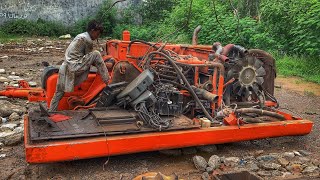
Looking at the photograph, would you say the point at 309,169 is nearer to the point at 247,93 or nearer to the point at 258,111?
the point at 258,111

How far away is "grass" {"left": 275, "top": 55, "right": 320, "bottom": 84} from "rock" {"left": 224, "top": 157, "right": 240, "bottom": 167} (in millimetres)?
7215

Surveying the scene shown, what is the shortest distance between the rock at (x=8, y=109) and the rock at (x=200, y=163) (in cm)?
370

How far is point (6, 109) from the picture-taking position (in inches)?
275

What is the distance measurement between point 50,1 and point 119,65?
17006 mm

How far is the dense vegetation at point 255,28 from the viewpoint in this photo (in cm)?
1162

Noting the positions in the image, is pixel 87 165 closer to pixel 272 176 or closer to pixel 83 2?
pixel 272 176

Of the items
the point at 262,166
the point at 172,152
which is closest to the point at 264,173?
the point at 262,166

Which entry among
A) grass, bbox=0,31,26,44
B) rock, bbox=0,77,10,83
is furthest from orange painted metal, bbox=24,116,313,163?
grass, bbox=0,31,26,44

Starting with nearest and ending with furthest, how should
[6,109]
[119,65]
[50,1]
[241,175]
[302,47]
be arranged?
[241,175] → [119,65] → [6,109] → [302,47] → [50,1]

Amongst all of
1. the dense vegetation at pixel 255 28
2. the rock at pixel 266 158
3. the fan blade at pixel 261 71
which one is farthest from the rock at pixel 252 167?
the dense vegetation at pixel 255 28

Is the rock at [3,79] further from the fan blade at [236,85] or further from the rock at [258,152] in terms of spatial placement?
the rock at [258,152]

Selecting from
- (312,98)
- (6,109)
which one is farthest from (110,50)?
(312,98)

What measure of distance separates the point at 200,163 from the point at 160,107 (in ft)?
3.27

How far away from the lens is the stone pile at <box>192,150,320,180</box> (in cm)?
497
